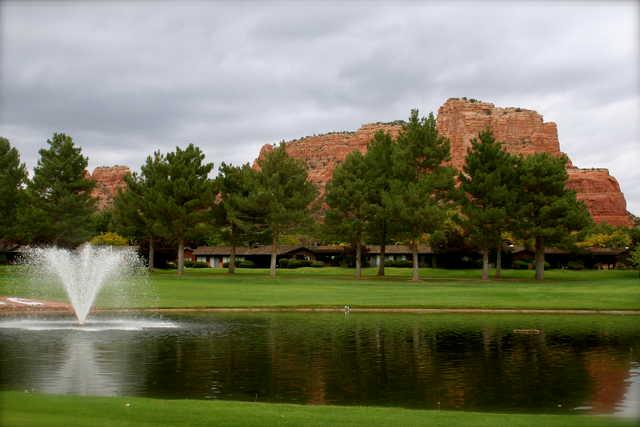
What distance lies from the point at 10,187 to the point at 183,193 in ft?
81.5

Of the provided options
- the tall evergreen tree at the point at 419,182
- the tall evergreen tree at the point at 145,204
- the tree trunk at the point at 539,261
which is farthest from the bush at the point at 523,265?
the tall evergreen tree at the point at 145,204

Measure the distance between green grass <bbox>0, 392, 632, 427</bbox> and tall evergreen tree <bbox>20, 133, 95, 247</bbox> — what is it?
7505cm

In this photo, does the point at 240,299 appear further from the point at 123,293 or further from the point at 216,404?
the point at 216,404

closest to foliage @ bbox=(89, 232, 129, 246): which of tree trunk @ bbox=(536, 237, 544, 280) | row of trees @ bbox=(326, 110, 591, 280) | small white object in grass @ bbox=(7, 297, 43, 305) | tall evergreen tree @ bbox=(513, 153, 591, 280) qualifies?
row of trees @ bbox=(326, 110, 591, 280)

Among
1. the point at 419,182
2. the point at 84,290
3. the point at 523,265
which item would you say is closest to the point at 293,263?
the point at 523,265

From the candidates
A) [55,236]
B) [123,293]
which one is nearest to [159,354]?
[123,293]

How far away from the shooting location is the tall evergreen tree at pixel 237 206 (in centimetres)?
8484

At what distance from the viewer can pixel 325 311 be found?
1628 inches

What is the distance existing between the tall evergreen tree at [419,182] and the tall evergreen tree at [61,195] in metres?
42.0

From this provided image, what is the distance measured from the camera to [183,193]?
82.5 m

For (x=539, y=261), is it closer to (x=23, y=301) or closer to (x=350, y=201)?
(x=350, y=201)

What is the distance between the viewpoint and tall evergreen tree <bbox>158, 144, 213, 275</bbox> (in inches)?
3236

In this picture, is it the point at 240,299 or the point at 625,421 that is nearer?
the point at 625,421

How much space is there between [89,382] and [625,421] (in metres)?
13.6
